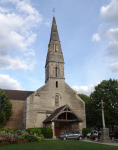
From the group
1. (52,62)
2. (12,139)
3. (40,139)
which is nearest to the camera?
(12,139)

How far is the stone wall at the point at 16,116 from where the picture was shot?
38.5 metres

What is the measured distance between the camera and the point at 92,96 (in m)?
39.8

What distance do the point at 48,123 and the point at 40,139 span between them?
10289 millimetres

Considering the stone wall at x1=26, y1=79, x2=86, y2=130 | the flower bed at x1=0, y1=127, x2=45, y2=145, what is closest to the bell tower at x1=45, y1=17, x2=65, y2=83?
the stone wall at x1=26, y1=79, x2=86, y2=130

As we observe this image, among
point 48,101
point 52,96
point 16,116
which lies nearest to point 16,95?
point 16,116

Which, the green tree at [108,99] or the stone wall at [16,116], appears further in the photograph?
the stone wall at [16,116]

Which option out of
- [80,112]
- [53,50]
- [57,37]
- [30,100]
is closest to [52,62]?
[53,50]

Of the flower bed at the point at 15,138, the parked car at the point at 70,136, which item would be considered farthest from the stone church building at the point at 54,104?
the flower bed at the point at 15,138

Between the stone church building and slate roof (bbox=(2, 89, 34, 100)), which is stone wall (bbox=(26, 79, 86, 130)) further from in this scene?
slate roof (bbox=(2, 89, 34, 100))

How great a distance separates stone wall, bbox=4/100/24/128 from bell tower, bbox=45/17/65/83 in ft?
35.8

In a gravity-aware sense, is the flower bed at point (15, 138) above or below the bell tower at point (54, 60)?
below

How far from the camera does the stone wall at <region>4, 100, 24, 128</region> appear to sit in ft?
126

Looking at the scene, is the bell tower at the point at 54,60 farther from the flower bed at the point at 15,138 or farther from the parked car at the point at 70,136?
the flower bed at the point at 15,138

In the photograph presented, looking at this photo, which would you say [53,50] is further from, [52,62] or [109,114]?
[109,114]
